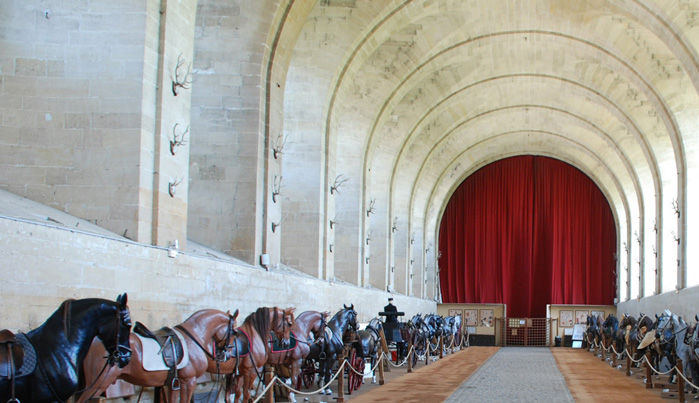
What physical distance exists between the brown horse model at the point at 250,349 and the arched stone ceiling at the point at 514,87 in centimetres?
1059

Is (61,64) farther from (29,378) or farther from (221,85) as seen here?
(29,378)

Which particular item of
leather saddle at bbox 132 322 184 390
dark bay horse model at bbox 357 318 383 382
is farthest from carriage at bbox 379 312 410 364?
leather saddle at bbox 132 322 184 390

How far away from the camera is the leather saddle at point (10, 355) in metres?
6.12

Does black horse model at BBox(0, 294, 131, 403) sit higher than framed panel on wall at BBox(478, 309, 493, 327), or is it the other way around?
black horse model at BBox(0, 294, 131, 403)

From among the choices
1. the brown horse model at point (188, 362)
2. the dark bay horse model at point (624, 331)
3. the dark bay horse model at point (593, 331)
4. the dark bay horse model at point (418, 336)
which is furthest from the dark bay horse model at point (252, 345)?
the dark bay horse model at point (593, 331)

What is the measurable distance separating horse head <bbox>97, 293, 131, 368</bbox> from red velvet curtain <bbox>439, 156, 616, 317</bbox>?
1518 inches

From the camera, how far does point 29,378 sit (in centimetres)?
627

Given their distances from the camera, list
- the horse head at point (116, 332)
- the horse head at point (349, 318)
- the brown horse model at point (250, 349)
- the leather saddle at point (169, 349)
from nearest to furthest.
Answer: the horse head at point (116, 332) < the leather saddle at point (169, 349) < the brown horse model at point (250, 349) < the horse head at point (349, 318)

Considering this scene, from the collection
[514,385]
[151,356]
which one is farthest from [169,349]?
[514,385]

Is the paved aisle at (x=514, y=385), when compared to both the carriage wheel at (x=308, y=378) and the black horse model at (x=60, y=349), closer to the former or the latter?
the carriage wheel at (x=308, y=378)

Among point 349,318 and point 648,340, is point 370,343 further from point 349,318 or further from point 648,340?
point 648,340

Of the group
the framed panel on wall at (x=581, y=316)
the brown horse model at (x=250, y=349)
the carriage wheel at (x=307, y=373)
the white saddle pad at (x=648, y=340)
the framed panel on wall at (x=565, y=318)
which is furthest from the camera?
the framed panel on wall at (x=565, y=318)

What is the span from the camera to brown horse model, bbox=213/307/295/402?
9984 mm

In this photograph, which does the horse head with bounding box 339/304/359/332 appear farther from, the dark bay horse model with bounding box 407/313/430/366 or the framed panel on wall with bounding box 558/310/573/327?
the framed panel on wall with bounding box 558/310/573/327
